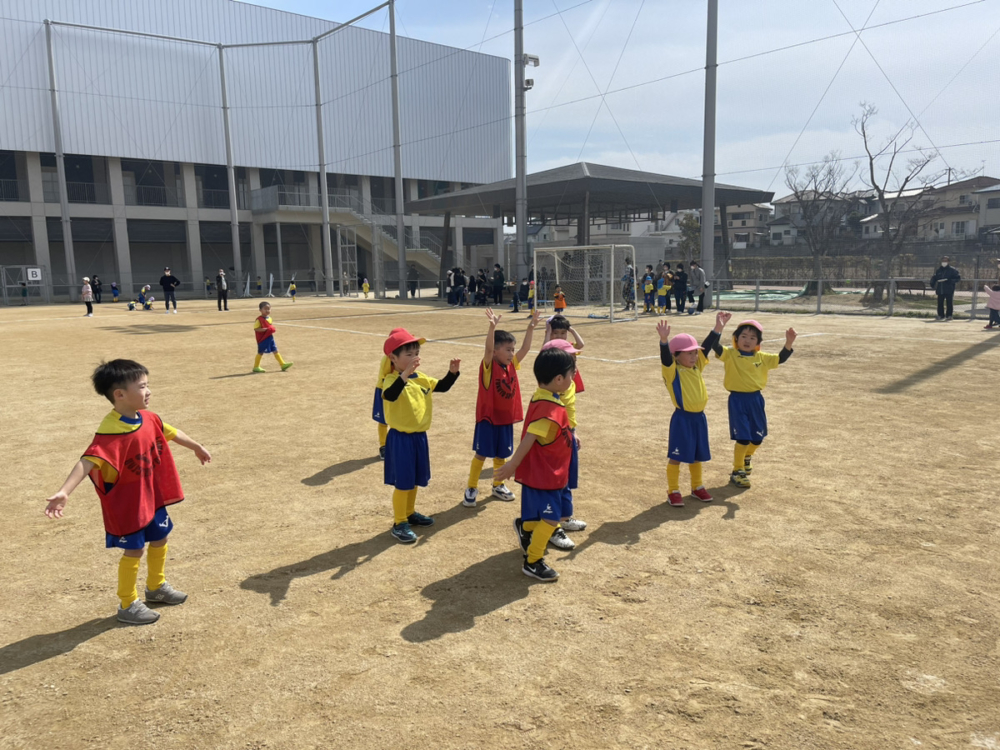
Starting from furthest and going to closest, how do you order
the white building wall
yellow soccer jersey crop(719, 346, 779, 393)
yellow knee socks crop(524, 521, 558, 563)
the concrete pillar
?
the concrete pillar, the white building wall, yellow soccer jersey crop(719, 346, 779, 393), yellow knee socks crop(524, 521, 558, 563)

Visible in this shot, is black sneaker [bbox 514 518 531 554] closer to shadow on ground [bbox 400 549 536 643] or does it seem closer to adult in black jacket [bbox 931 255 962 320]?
shadow on ground [bbox 400 549 536 643]

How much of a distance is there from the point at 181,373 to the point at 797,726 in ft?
38.6

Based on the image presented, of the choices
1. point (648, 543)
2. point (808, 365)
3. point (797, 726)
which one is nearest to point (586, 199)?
point (808, 365)

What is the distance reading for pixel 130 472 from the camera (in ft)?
11.8

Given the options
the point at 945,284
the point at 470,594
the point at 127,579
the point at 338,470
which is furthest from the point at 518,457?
the point at 945,284

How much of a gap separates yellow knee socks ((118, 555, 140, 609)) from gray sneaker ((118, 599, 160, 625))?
0.10 ft

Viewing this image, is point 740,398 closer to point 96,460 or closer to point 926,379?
point 96,460

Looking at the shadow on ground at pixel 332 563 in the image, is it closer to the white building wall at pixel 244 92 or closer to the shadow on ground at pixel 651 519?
the shadow on ground at pixel 651 519

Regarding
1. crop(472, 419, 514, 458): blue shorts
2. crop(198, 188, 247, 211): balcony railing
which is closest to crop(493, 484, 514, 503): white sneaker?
crop(472, 419, 514, 458): blue shorts

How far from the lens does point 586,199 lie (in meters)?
30.5

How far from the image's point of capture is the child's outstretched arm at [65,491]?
3254mm

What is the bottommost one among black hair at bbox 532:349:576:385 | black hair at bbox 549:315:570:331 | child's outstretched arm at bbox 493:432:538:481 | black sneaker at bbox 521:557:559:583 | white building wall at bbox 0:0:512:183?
black sneaker at bbox 521:557:559:583

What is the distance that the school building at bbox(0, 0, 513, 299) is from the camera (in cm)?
3859

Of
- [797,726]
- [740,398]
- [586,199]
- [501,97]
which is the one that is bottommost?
[797,726]
